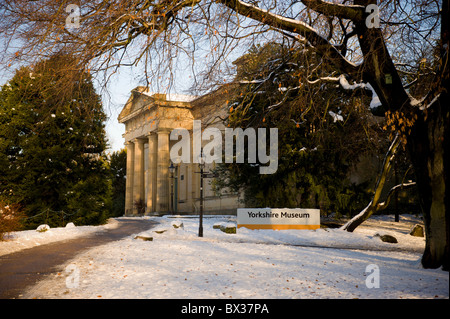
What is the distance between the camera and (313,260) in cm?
1050

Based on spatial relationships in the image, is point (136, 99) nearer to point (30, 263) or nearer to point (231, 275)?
point (30, 263)

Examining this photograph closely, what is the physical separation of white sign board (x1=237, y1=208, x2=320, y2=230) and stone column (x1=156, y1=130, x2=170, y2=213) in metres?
23.2

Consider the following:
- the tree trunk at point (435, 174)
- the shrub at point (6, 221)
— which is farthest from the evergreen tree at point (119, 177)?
the tree trunk at point (435, 174)

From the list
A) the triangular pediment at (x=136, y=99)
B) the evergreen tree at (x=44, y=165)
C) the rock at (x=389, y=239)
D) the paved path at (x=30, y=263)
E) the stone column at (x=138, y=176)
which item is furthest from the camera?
the stone column at (x=138, y=176)

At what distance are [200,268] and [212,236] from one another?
8744mm

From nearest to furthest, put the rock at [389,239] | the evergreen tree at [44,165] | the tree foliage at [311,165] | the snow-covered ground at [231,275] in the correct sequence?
the snow-covered ground at [231,275] → the rock at [389,239] → the tree foliage at [311,165] → the evergreen tree at [44,165]

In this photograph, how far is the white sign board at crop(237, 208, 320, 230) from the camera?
763 inches

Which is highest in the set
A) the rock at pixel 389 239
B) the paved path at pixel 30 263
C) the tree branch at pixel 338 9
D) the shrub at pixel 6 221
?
the tree branch at pixel 338 9

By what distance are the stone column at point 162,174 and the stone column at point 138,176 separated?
592cm

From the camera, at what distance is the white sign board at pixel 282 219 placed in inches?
763

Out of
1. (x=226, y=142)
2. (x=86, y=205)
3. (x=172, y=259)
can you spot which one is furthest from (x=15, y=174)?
(x=172, y=259)

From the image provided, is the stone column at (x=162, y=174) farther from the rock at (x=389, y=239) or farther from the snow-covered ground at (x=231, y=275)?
the snow-covered ground at (x=231, y=275)

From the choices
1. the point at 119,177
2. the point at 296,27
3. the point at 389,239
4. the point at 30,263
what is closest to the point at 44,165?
the point at 30,263

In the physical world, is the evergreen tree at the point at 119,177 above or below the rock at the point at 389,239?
above
